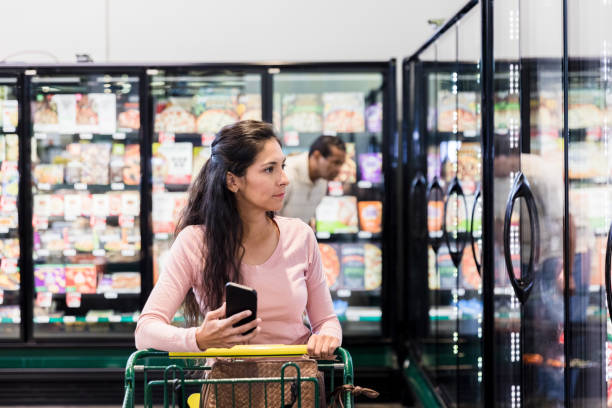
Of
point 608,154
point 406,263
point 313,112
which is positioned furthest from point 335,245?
point 608,154

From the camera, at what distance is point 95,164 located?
485cm

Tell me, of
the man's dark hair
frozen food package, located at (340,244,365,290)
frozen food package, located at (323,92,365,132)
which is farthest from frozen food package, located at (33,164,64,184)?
frozen food package, located at (340,244,365,290)

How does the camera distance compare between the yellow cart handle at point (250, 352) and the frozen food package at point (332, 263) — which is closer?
the yellow cart handle at point (250, 352)

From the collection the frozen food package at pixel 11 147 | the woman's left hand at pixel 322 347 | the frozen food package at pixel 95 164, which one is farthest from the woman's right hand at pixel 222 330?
the frozen food package at pixel 11 147

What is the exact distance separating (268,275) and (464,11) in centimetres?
172

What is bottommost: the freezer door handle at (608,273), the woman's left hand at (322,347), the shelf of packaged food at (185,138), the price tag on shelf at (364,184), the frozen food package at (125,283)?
the frozen food package at (125,283)

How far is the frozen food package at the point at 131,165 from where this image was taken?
4816 mm

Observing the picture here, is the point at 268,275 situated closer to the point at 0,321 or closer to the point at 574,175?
the point at 574,175

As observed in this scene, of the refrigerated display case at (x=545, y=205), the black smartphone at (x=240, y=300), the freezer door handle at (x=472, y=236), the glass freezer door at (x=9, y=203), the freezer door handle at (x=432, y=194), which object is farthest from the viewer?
the glass freezer door at (x=9, y=203)

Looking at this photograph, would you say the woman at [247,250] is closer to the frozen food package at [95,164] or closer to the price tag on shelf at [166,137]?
the price tag on shelf at [166,137]

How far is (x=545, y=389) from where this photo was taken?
8.03 feet

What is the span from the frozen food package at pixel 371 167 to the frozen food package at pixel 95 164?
5.53 feet

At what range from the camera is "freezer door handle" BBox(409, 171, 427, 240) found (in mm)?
4238

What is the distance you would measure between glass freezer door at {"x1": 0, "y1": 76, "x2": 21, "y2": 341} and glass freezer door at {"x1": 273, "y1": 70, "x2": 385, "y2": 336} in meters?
1.71
